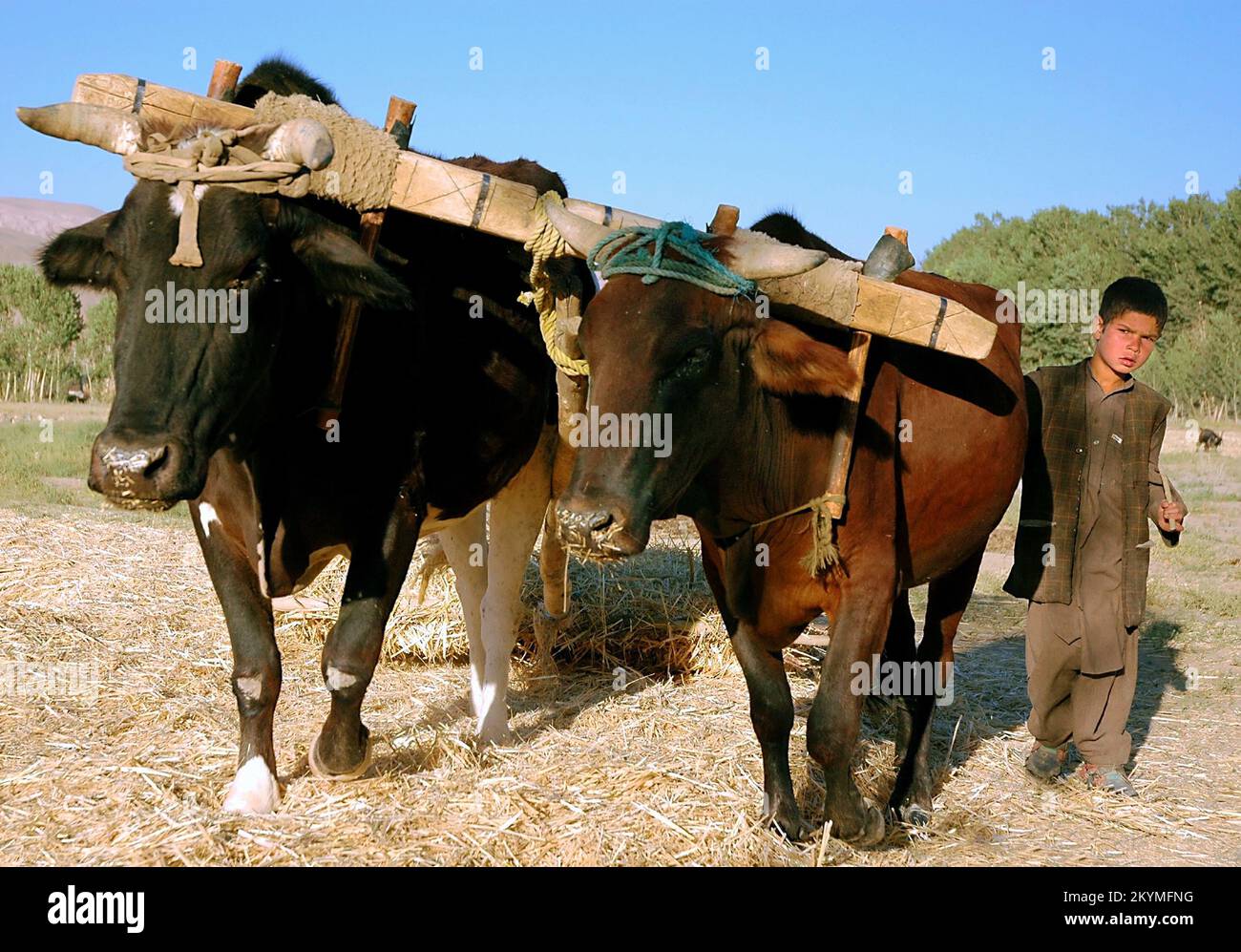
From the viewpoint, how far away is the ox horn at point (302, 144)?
3.91m

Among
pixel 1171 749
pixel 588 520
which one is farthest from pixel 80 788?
pixel 1171 749

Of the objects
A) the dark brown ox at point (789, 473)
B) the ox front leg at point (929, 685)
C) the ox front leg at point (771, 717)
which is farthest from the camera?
the ox front leg at point (929, 685)

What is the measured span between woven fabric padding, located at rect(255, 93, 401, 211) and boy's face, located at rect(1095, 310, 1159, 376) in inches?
131

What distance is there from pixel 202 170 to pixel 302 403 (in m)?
0.85

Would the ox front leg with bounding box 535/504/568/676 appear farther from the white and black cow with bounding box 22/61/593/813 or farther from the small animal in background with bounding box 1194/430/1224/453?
the small animal in background with bounding box 1194/430/1224/453

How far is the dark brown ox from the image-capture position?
11.8ft

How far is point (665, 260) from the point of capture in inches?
147

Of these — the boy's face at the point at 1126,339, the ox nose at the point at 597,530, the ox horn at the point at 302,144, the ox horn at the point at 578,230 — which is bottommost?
the ox nose at the point at 597,530

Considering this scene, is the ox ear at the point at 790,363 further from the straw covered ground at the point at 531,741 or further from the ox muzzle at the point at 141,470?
the ox muzzle at the point at 141,470

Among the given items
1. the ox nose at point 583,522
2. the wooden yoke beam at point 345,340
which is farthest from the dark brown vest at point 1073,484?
the wooden yoke beam at point 345,340

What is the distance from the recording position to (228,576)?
173 inches

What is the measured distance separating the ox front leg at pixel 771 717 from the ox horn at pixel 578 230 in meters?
1.56
